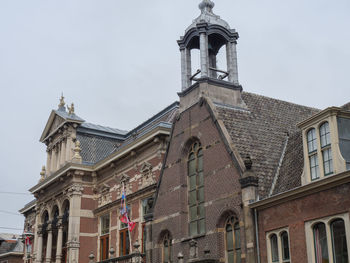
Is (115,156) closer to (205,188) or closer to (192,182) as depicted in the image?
(192,182)

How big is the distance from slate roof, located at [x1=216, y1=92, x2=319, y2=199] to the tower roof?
387cm

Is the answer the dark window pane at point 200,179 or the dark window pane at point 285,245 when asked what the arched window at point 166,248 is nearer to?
the dark window pane at point 200,179

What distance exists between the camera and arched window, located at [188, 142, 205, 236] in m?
24.5

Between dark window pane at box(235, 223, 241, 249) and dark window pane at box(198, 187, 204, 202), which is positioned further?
dark window pane at box(198, 187, 204, 202)

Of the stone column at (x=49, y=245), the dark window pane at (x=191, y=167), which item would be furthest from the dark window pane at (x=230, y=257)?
the stone column at (x=49, y=245)

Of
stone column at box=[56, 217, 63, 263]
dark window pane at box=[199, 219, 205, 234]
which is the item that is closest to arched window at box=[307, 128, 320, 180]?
dark window pane at box=[199, 219, 205, 234]

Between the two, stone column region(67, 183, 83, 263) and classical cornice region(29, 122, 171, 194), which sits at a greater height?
classical cornice region(29, 122, 171, 194)

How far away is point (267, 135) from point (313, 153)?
5869 mm

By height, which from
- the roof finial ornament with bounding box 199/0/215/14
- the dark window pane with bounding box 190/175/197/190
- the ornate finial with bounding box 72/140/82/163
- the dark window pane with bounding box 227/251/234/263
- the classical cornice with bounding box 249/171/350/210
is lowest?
the dark window pane with bounding box 227/251/234/263

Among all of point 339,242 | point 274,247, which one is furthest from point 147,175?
point 339,242

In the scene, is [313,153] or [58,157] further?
[58,157]

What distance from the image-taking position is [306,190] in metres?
18.6

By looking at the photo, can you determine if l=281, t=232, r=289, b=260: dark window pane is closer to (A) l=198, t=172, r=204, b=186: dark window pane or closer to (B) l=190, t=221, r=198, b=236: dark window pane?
(B) l=190, t=221, r=198, b=236: dark window pane

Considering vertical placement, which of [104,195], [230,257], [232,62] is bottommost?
[230,257]
